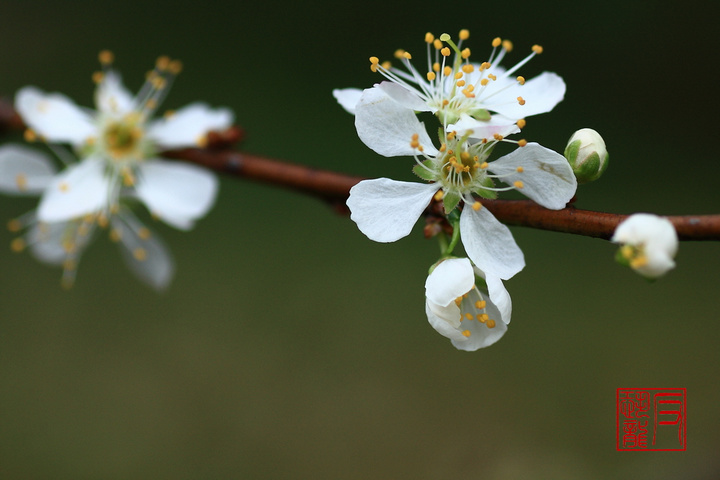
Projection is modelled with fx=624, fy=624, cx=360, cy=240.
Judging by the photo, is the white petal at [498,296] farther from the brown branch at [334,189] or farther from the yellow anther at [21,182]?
the yellow anther at [21,182]

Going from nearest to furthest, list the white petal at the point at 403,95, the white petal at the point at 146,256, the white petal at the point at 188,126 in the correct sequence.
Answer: the white petal at the point at 403,95 → the white petal at the point at 188,126 → the white petal at the point at 146,256

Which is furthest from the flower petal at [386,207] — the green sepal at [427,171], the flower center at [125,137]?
the flower center at [125,137]

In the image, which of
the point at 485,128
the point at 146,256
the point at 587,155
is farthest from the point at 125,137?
the point at 587,155

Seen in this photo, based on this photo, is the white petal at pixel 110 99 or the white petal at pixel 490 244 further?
the white petal at pixel 110 99

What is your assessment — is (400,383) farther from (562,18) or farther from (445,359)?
(562,18)

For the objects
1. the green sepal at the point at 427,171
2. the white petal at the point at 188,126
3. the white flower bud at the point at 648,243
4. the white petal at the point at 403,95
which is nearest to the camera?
the white flower bud at the point at 648,243

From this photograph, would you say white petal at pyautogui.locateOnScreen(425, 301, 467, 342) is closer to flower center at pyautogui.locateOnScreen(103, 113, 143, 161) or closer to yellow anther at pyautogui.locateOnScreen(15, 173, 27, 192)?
flower center at pyautogui.locateOnScreen(103, 113, 143, 161)

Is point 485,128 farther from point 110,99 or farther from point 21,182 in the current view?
point 21,182
